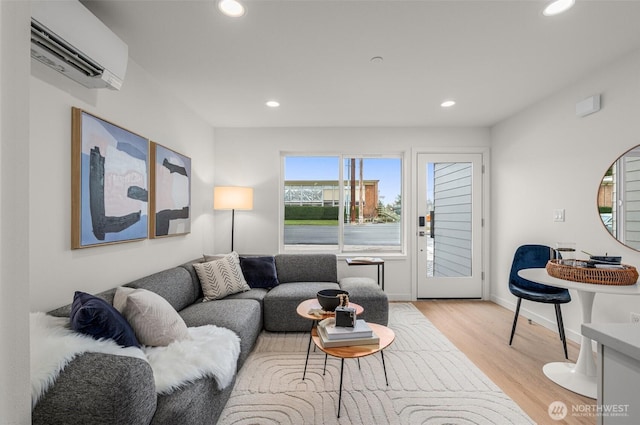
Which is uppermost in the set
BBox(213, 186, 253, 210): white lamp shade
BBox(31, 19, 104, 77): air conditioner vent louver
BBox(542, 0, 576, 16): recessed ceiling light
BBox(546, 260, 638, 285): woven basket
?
BBox(542, 0, 576, 16): recessed ceiling light

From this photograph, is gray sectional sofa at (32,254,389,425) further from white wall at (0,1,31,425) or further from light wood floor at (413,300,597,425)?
light wood floor at (413,300,597,425)

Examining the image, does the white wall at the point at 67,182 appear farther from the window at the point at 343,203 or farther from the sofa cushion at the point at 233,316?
the window at the point at 343,203

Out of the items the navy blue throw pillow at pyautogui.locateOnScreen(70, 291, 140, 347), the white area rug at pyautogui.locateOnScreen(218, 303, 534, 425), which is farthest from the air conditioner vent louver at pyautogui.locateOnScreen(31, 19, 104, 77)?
the white area rug at pyautogui.locateOnScreen(218, 303, 534, 425)

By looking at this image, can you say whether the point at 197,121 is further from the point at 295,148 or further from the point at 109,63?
the point at 109,63

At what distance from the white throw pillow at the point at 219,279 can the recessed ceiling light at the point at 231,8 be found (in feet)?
6.99

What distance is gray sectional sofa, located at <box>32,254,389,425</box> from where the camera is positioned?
1055mm

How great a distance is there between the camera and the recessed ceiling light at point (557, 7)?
1.69m

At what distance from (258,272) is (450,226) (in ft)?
9.02

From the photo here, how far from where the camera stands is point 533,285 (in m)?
2.87

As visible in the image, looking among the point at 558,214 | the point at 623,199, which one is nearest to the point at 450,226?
the point at 558,214

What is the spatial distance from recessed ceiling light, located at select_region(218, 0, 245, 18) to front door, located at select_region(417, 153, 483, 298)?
308cm

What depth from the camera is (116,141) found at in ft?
6.91

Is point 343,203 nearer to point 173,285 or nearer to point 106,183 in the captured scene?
point 173,285

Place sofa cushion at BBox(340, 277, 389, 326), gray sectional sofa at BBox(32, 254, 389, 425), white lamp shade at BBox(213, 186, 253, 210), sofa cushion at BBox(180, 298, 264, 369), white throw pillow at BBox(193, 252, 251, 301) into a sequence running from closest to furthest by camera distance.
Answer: gray sectional sofa at BBox(32, 254, 389, 425) → sofa cushion at BBox(180, 298, 264, 369) → white throw pillow at BBox(193, 252, 251, 301) → sofa cushion at BBox(340, 277, 389, 326) → white lamp shade at BBox(213, 186, 253, 210)
